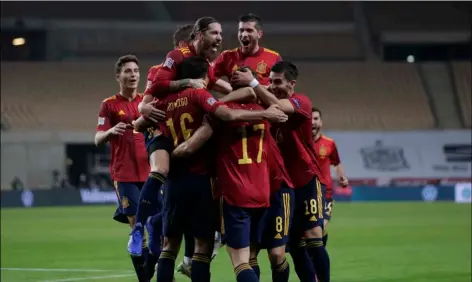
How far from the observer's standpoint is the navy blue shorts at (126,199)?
10.8 meters

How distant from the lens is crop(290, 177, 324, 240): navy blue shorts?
9.44m

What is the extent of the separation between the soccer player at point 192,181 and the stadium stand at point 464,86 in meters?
39.0

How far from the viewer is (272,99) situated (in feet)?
27.5

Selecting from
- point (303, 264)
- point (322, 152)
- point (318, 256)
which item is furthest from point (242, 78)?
point (322, 152)

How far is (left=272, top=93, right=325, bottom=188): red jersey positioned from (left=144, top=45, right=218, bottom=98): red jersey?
84cm

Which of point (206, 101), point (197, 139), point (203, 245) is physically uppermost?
point (206, 101)

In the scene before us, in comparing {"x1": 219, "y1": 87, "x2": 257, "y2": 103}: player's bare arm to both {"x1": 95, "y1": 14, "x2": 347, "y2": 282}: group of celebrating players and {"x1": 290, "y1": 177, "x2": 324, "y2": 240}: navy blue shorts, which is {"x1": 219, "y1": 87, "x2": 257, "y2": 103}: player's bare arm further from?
{"x1": 290, "y1": 177, "x2": 324, "y2": 240}: navy blue shorts

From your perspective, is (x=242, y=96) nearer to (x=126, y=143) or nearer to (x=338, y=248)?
(x=126, y=143)

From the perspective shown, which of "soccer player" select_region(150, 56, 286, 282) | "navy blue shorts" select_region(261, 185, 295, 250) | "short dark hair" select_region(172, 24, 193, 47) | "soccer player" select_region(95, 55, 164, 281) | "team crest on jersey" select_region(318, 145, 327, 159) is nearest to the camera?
"soccer player" select_region(150, 56, 286, 282)

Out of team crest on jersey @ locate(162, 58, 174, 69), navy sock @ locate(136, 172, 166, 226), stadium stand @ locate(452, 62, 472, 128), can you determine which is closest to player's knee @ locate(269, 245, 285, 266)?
navy sock @ locate(136, 172, 166, 226)

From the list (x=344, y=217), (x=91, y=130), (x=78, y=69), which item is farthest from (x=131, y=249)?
(x=78, y=69)

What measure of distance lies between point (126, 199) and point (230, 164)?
316 cm

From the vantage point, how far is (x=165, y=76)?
28.4ft

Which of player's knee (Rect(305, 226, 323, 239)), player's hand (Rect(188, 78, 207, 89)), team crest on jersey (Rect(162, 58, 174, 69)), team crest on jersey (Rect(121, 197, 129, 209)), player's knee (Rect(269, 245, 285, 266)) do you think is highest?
team crest on jersey (Rect(162, 58, 174, 69))
